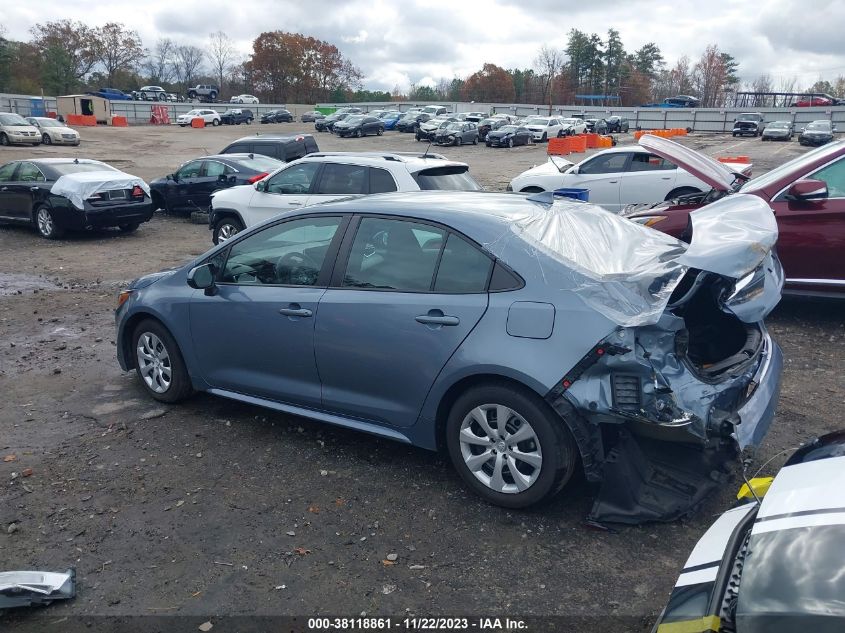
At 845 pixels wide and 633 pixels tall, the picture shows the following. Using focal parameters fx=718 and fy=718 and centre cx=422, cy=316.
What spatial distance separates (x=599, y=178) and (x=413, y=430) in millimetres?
10918

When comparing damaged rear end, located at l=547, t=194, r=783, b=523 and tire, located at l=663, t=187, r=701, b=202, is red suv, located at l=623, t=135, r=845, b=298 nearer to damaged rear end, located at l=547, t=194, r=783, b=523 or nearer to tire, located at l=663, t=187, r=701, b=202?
damaged rear end, located at l=547, t=194, r=783, b=523

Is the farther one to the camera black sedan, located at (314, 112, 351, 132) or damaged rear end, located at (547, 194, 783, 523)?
black sedan, located at (314, 112, 351, 132)

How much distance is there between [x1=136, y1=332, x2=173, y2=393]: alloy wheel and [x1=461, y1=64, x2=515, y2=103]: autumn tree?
9917cm

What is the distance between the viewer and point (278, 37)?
9994cm

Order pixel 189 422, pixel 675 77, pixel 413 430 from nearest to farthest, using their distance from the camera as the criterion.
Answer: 1. pixel 413 430
2. pixel 189 422
3. pixel 675 77

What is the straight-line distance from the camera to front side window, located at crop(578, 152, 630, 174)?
13.8 meters

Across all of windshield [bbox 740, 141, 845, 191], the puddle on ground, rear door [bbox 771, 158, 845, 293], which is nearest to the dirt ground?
rear door [bbox 771, 158, 845, 293]

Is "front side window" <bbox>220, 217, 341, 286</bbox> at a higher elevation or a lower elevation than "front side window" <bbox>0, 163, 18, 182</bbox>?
higher

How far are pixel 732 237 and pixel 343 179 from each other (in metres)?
6.85

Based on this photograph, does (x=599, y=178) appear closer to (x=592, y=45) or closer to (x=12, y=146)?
(x=12, y=146)

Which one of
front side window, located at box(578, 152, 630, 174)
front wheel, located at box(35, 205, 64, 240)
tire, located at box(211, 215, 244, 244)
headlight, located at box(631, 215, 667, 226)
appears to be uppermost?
front side window, located at box(578, 152, 630, 174)

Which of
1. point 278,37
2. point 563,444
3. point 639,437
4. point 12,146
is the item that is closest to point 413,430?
point 563,444

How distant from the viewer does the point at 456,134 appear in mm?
43281

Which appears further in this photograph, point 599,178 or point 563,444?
point 599,178
